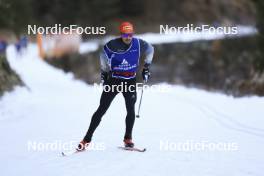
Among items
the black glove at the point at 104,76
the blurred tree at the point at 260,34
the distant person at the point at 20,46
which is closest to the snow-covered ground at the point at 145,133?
the black glove at the point at 104,76

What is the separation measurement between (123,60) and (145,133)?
262cm

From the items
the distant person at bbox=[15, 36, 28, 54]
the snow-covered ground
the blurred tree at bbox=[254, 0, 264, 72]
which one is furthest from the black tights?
the distant person at bbox=[15, 36, 28, 54]

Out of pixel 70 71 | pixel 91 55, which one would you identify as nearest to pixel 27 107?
pixel 70 71

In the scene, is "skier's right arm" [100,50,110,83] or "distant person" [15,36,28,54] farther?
"distant person" [15,36,28,54]

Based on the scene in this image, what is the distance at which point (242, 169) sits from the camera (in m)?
7.39

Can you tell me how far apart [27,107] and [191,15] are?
43.1 meters

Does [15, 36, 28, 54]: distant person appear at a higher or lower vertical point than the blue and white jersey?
higher

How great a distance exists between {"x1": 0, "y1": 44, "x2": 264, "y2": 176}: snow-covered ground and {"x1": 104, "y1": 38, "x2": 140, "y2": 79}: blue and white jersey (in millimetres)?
1168

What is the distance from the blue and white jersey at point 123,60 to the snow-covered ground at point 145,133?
1.17 meters

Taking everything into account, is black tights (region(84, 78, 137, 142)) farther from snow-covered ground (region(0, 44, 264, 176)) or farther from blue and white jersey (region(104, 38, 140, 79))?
snow-covered ground (region(0, 44, 264, 176))

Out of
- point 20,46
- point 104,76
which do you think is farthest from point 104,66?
point 20,46

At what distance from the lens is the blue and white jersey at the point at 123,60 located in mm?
8328

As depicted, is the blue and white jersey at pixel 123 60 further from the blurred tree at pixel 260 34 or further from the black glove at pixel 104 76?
the blurred tree at pixel 260 34

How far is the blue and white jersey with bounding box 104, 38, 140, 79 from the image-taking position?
8.33m
